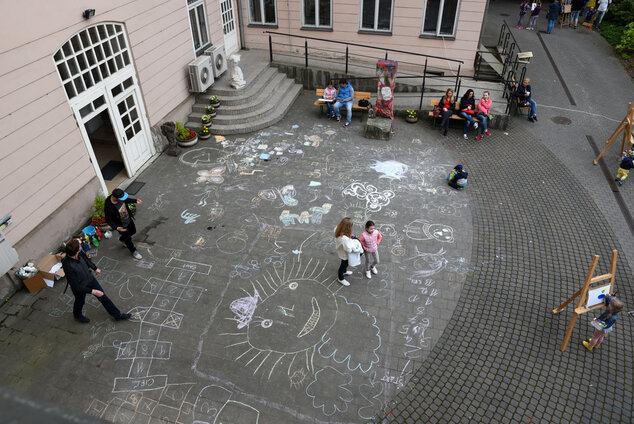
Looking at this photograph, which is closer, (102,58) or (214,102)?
(102,58)

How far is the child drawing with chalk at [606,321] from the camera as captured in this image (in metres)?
6.46

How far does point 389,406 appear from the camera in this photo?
6270 millimetres

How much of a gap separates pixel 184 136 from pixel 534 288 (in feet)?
31.4

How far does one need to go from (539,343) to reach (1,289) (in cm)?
951

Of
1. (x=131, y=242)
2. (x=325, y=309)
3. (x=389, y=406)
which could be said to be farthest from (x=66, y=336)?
(x=389, y=406)

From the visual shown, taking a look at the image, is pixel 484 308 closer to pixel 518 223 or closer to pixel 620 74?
pixel 518 223

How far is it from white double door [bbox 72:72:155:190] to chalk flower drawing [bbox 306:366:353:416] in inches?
271

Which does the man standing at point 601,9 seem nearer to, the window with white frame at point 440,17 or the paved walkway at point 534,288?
the paved walkway at point 534,288

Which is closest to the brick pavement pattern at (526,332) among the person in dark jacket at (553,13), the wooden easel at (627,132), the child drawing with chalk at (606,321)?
the child drawing with chalk at (606,321)

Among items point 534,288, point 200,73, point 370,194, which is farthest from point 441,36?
point 534,288

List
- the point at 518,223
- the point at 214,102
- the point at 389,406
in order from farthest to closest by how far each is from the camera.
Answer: the point at 214,102 < the point at 518,223 < the point at 389,406

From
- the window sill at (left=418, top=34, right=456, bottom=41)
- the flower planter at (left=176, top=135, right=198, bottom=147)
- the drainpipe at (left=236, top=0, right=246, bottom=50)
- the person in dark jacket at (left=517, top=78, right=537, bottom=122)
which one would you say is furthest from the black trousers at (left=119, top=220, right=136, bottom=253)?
the window sill at (left=418, top=34, right=456, bottom=41)

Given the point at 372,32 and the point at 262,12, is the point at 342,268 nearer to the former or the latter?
the point at 372,32

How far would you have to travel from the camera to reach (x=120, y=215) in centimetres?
815
